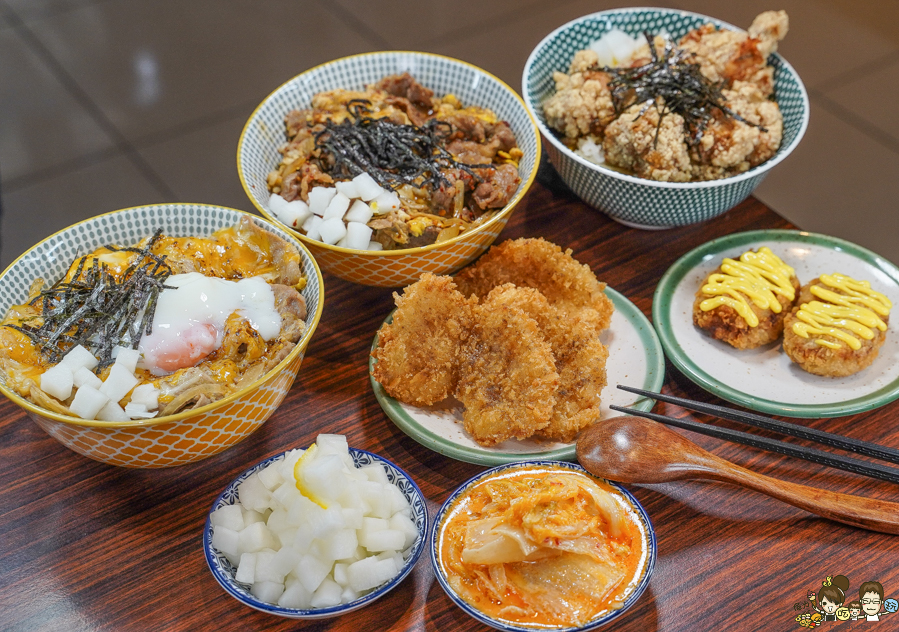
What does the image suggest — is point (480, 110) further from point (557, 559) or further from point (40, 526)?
point (40, 526)

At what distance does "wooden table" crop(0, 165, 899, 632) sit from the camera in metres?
1.98

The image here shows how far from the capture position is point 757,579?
2.04m

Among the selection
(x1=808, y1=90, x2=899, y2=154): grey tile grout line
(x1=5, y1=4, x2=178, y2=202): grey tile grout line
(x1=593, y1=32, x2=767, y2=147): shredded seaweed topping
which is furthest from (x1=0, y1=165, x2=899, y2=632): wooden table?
(x1=808, y1=90, x2=899, y2=154): grey tile grout line

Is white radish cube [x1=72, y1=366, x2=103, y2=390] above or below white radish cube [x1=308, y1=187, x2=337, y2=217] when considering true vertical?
below

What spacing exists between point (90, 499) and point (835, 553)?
223 centimetres

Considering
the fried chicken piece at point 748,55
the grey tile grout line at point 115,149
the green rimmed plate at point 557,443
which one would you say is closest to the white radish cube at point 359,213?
the green rimmed plate at point 557,443

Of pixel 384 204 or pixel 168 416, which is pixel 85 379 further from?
pixel 384 204

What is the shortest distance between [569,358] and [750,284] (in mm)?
848

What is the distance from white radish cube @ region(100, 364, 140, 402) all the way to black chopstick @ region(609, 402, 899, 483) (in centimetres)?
145

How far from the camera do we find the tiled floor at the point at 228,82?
4.42 m

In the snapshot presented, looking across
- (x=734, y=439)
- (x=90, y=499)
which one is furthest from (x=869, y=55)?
(x=90, y=499)

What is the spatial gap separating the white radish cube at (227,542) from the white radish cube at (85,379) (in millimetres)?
566

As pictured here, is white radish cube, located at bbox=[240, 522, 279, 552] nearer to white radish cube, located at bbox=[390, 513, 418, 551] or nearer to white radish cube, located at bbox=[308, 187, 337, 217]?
white radish cube, located at bbox=[390, 513, 418, 551]

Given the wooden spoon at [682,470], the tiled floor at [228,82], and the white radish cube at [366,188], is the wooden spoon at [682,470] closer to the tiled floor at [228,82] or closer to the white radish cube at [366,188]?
the white radish cube at [366,188]
